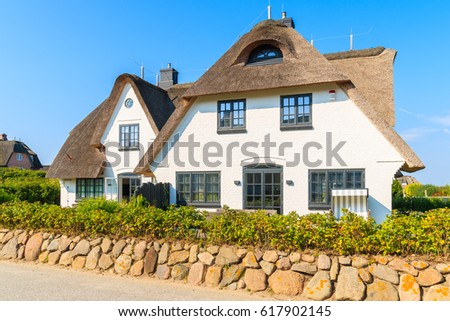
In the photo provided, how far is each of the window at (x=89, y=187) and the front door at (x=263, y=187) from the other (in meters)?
9.57

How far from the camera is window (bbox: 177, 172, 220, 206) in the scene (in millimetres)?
13984

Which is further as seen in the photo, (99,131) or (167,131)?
(99,131)

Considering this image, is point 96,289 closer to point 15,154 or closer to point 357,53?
point 357,53

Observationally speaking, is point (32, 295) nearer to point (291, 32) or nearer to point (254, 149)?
point (254, 149)

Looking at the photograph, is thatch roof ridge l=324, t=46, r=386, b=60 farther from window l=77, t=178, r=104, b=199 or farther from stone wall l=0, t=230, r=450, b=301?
window l=77, t=178, r=104, b=199

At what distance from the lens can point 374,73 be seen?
574 inches

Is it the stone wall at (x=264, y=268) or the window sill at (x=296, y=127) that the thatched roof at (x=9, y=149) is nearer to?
the stone wall at (x=264, y=268)

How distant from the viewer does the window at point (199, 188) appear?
13984mm

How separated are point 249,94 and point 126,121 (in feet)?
25.6

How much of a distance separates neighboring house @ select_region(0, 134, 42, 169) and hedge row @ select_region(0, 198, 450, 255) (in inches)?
1811

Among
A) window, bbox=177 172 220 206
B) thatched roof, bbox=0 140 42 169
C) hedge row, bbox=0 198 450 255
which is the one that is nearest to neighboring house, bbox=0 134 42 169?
thatched roof, bbox=0 140 42 169

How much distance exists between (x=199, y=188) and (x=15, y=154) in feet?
152

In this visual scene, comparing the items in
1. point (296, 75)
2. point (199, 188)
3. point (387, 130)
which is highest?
point (296, 75)

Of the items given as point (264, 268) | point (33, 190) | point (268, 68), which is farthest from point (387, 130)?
point (33, 190)
